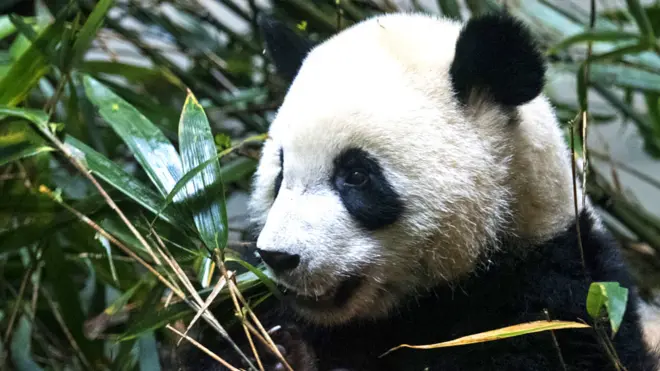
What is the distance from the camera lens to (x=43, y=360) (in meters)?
2.19

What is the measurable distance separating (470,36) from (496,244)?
1.33 feet

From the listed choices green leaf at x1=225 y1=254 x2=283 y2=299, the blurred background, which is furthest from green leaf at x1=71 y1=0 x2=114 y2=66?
green leaf at x1=225 y1=254 x2=283 y2=299

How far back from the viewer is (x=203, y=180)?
1.52 meters

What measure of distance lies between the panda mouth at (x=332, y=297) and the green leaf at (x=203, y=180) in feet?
0.64

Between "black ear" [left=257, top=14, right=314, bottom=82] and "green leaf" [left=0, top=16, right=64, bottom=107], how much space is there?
54 centimetres

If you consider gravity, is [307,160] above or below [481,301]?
above

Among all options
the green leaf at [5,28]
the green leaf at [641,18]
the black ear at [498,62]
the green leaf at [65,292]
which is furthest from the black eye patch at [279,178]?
the green leaf at [641,18]

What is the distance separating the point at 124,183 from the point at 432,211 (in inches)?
26.5

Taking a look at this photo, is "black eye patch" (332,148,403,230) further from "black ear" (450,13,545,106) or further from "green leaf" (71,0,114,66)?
"green leaf" (71,0,114,66)

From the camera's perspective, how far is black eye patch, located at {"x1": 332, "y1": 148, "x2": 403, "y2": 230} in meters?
1.37

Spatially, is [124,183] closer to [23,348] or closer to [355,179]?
[355,179]

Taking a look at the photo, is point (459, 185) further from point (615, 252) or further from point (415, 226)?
point (615, 252)

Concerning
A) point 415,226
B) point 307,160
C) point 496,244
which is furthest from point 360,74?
point 496,244

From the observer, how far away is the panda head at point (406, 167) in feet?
4.48
